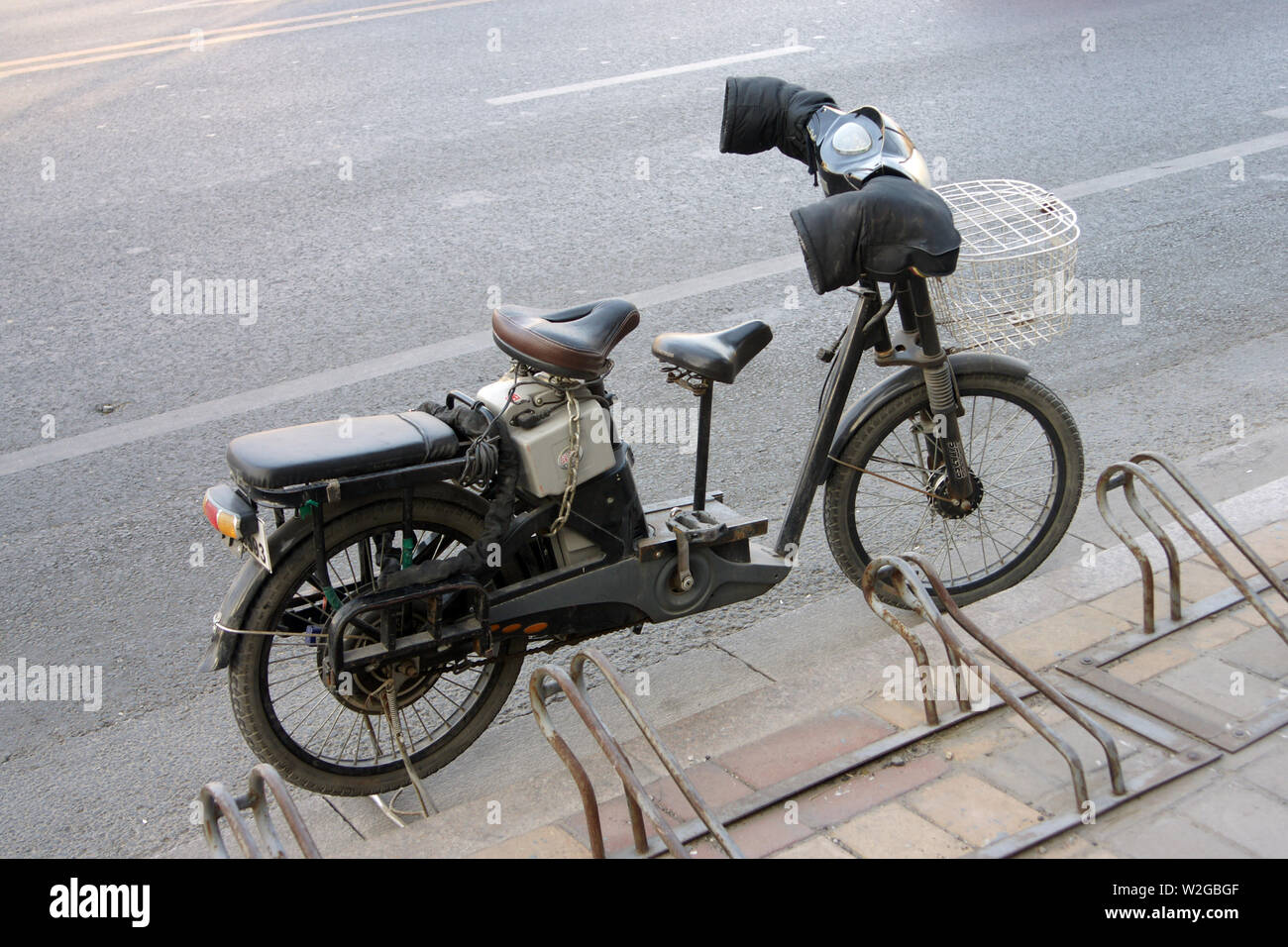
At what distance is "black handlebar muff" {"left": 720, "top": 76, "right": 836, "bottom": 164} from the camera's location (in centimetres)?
396

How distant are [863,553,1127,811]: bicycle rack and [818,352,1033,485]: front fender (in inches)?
19.0

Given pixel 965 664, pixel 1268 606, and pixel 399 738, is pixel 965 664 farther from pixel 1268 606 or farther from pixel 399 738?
pixel 399 738

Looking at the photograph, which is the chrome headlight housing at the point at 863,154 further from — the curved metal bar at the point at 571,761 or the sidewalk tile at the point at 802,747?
the curved metal bar at the point at 571,761

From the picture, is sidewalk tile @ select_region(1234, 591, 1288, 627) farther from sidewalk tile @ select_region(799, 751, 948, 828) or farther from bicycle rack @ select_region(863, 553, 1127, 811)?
sidewalk tile @ select_region(799, 751, 948, 828)

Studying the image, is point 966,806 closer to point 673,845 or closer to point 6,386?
point 673,845

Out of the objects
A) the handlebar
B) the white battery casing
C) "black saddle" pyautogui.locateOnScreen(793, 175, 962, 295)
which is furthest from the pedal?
the handlebar

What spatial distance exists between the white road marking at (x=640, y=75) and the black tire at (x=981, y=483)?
6.38 m

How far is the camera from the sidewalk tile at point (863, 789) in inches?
126

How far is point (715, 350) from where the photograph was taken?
12.0 ft

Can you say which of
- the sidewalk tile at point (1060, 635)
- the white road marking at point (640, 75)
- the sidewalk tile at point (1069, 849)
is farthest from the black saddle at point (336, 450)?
the white road marking at point (640, 75)

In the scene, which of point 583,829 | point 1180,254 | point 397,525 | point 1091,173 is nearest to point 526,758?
point 583,829

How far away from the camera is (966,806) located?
3.19m

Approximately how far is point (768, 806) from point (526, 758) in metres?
0.85

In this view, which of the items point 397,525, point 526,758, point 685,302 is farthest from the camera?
point 685,302
